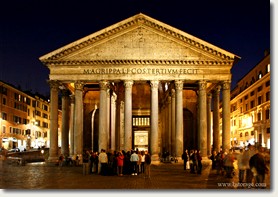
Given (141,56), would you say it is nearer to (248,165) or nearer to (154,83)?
(154,83)

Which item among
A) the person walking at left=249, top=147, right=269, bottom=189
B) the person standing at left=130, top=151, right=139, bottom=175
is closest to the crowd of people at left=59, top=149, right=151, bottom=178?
the person standing at left=130, top=151, right=139, bottom=175

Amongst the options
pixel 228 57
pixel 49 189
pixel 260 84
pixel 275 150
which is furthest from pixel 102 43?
pixel 260 84

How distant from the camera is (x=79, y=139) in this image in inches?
1444

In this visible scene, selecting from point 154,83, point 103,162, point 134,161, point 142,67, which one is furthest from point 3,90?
point 134,161

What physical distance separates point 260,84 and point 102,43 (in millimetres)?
34083

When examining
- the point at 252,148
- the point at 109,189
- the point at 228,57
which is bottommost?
the point at 109,189

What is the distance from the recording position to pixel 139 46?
3631 centimetres

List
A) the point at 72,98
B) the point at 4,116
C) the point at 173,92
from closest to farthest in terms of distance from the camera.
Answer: the point at 173,92, the point at 72,98, the point at 4,116

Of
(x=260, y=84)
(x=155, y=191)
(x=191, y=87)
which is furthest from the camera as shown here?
(x=260, y=84)

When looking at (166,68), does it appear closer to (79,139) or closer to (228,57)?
(228,57)

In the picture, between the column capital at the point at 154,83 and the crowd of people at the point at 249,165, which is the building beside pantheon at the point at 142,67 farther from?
the crowd of people at the point at 249,165

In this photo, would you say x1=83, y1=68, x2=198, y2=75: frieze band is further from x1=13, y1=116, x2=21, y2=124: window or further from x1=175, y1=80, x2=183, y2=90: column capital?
x1=13, y1=116, x2=21, y2=124: window

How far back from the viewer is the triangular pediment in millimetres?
35969

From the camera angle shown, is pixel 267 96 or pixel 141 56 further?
pixel 267 96
